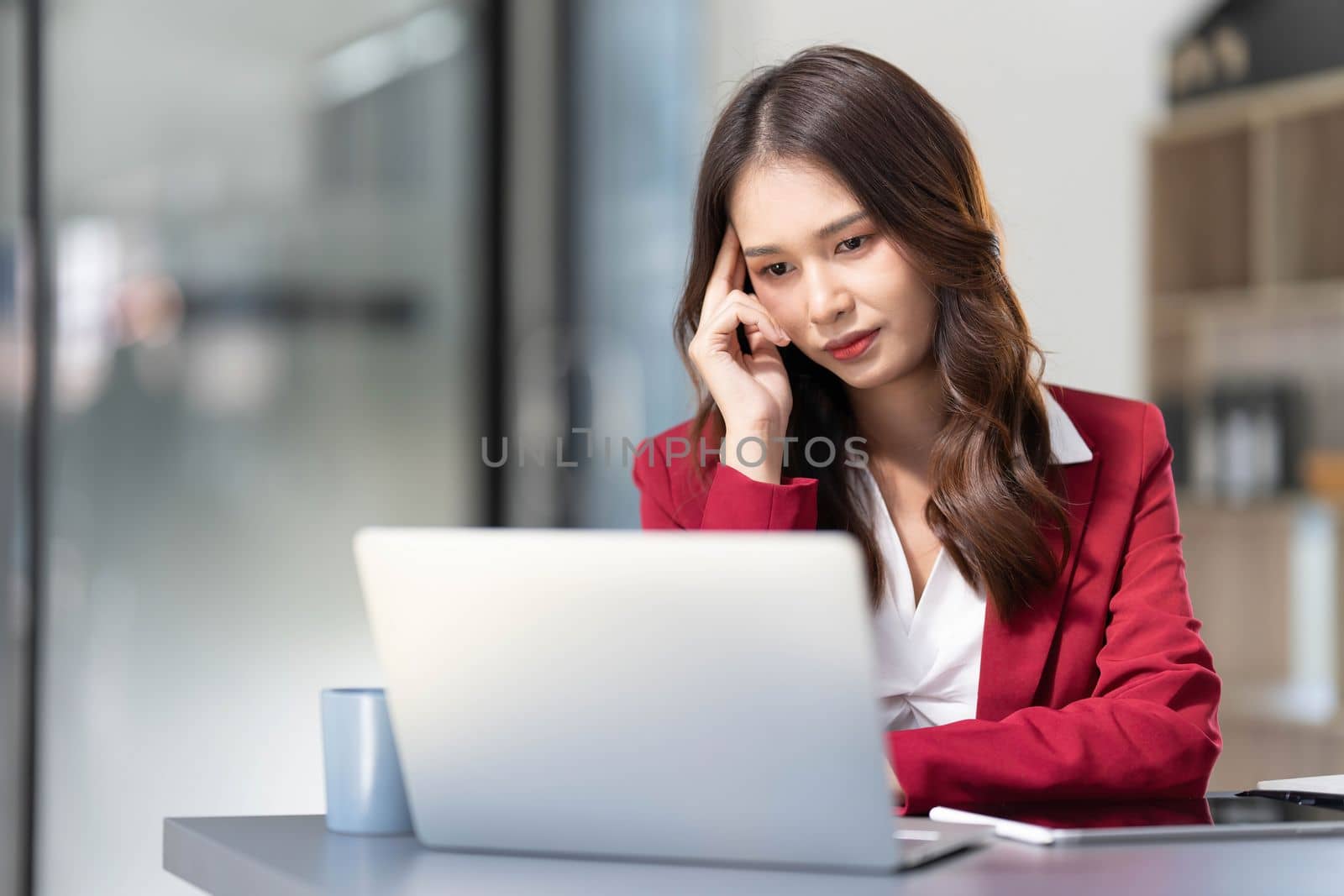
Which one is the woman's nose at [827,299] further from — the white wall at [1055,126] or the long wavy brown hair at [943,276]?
the white wall at [1055,126]

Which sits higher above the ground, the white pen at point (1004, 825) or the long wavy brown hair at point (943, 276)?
the long wavy brown hair at point (943, 276)

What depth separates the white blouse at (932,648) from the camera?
1.47 meters

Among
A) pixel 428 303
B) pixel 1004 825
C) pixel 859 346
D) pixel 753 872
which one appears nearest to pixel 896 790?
pixel 1004 825

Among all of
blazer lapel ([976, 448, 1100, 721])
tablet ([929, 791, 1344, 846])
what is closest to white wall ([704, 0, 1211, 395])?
blazer lapel ([976, 448, 1100, 721])

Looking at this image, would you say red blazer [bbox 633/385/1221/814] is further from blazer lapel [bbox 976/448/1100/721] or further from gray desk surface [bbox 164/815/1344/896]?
gray desk surface [bbox 164/815/1344/896]

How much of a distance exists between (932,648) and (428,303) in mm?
2426

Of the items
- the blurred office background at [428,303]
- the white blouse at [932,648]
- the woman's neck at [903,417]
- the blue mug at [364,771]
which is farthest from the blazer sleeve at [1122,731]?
the blurred office background at [428,303]

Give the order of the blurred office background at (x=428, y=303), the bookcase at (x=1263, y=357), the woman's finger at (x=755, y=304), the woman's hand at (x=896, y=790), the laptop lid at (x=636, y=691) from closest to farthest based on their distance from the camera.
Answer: the laptop lid at (x=636, y=691) → the woman's hand at (x=896, y=790) → the woman's finger at (x=755, y=304) → the blurred office background at (x=428, y=303) → the bookcase at (x=1263, y=357)

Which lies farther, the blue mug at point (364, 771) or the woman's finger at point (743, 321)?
the woman's finger at point (743, 321)

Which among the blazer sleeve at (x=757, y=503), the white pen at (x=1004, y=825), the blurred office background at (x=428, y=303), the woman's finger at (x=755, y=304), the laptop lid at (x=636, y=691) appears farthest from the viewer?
the blurred office background at (x=428, y=303)

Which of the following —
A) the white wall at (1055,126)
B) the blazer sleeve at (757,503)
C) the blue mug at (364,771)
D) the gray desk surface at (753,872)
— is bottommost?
the gray desk surface at (753,872)

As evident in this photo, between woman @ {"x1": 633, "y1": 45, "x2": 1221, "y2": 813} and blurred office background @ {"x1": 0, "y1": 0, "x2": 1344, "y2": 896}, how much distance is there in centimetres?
194

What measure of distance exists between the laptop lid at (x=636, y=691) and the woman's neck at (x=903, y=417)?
2.61ft

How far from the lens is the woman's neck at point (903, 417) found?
1592mm
